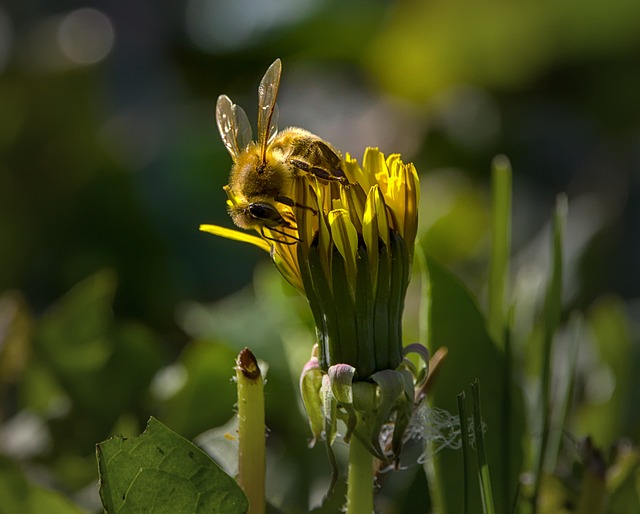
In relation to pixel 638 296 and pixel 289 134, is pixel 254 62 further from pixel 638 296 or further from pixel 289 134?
pixel 289 134

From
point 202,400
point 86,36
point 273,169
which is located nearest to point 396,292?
point 273,169

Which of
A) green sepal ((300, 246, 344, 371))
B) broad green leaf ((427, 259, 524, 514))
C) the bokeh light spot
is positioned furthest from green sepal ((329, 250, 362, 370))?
the bokeh light spot

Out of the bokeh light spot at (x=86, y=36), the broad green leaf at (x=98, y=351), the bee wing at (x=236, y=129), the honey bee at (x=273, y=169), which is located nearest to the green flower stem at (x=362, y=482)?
the honey bee at (x=273, y=169)

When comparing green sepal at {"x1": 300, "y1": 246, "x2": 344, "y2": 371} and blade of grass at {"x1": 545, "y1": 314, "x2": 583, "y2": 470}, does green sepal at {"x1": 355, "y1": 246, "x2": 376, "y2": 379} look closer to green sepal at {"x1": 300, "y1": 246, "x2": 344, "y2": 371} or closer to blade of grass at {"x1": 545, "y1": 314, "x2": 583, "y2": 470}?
green sepal at {"x1": 300, "y1": 246, "x2": 344, "y2": 371}

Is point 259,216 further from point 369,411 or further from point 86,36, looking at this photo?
point 86,36

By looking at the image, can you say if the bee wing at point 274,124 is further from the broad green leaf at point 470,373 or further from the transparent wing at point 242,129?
the broad green leaf at point 470,373

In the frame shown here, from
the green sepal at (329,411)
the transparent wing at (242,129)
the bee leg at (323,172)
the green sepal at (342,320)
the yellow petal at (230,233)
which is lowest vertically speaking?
the green sepal at (329,411)

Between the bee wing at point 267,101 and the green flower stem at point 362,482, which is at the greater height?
the bee wing at point 267,101
